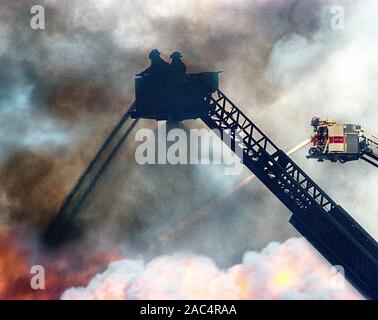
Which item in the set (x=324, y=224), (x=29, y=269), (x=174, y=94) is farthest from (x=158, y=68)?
(x=29, y=269)

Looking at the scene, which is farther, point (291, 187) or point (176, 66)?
point (176, 66)

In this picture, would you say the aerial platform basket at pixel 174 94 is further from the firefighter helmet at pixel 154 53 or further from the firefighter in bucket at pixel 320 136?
the firefighter in bucket at pixel 320 136

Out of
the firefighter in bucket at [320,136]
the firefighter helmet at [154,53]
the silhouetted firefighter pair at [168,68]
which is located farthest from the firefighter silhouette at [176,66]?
the firefighter in bucket at [320,136]

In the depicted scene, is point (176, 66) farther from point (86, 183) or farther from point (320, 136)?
point (86, 183)

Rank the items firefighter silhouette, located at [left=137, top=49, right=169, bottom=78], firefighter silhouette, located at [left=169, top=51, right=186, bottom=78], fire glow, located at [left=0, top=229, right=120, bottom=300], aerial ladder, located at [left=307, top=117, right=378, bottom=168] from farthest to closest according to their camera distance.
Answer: fire glow, located at [left=0, top=229, right=120, bottom=300]
aerial ladder, located at [left=307, top=117, right=378, bottom=168]
firefighter silhouette, located at [left=169, top=51, right=186, bottom=78]
firefighter silhouette, located at [left=137, top=49, right=169, bottom=78]

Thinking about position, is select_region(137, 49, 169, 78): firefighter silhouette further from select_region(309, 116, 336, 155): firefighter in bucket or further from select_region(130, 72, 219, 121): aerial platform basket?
select_region(309, 116, 336, 155): firefighter in bucket

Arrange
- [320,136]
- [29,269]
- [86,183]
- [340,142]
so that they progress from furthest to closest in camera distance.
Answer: [86,183]
[29,269]
[320,136]
[340,142]

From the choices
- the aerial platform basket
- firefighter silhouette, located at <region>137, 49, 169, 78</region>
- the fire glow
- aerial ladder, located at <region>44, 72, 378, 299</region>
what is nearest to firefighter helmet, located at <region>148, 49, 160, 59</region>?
firefighter silhouette, located at <region>137, 49, 169, 78</region>
